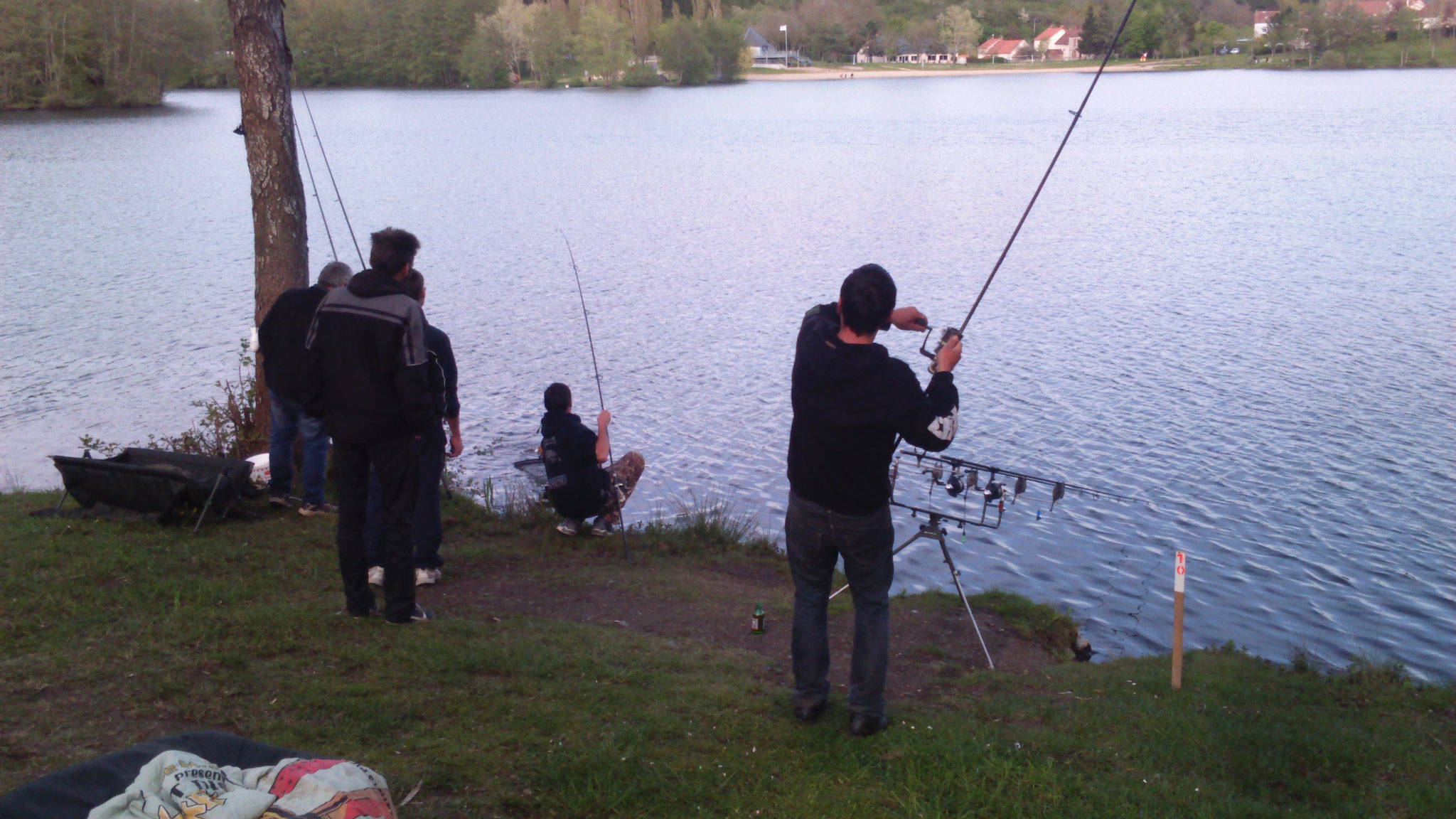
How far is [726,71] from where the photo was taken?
3878 inches

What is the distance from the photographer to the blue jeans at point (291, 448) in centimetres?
714

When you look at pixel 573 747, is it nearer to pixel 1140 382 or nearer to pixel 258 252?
pixel 258 252

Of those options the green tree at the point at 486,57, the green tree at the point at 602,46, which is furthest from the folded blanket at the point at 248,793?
the green tree at the point at 602,46

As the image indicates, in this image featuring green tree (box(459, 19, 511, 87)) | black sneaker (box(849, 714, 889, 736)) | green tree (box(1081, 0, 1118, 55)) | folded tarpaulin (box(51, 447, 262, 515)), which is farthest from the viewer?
green tree (box(459, 19, 511, 87))

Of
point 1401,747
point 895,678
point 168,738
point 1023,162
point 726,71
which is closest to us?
point 168,738

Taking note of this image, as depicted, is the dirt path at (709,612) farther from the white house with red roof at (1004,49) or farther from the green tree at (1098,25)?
the white house with red roof at (1004,49)

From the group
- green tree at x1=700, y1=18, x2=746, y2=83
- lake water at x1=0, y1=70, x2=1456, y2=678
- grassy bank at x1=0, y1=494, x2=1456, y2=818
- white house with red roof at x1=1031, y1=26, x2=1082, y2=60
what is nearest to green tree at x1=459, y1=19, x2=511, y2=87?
green tree at x1=700, y1=18, x2=746, y2=83

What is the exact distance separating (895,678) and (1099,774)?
1601 millimetres

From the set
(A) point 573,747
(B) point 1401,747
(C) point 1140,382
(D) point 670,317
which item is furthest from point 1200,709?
(D) point 670,317

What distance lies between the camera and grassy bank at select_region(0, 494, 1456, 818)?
3.83 metres

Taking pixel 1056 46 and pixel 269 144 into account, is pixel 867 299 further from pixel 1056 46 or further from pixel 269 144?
pixel 1056 46

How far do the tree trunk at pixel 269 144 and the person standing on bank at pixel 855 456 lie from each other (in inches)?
215

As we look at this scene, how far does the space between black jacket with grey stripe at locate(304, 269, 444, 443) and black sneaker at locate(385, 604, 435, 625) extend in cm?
95

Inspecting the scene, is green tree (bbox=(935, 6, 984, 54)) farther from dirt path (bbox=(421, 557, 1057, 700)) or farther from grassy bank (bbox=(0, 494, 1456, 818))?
grassy bank (bbox=(0, 494, 1456, 818))
